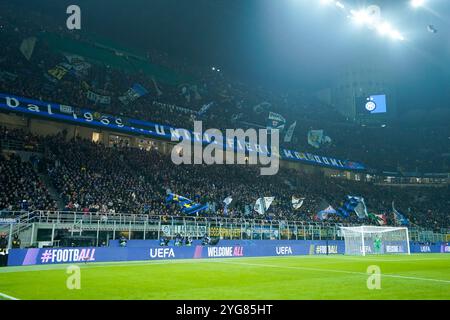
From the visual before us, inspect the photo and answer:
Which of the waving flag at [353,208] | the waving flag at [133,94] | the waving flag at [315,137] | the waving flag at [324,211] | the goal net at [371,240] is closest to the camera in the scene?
the goal net at [371,240]

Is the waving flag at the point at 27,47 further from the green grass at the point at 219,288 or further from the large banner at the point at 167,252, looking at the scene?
the green grass at the point at 219,288

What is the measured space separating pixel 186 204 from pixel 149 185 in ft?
14.8

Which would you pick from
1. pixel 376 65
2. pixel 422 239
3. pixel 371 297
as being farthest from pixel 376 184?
pixel 371 297

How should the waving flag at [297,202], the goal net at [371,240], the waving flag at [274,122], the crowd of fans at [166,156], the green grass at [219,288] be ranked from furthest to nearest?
the waving flag at [274,122]
the waving flag at [297,202]
the goal net at [371,240]
the crowd of fans at [166,156]
the green grass at [219,288]

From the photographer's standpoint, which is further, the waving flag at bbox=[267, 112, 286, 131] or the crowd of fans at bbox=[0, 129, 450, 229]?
the waving flag at bbox=[267, 112, 286, 131]

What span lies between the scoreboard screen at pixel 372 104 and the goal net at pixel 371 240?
29699mm

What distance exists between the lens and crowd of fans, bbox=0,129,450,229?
30000mm

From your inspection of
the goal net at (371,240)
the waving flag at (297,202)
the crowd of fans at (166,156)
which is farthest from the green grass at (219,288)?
the waving flag at (297,202)

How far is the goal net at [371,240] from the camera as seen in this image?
37.5 meters

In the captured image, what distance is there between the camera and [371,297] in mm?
10195

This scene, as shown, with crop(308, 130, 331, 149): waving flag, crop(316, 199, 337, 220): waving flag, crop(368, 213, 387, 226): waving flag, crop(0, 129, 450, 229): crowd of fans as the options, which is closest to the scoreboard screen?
crop(308, 130, 331, 149): waving flag

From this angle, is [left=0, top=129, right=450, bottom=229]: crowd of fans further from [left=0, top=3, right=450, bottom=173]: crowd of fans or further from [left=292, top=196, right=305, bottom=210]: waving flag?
[left=0, top=3, right=450, bottom=173]: crowd of fans

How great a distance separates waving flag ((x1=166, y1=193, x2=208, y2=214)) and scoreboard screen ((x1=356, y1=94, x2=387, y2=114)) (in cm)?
4082
